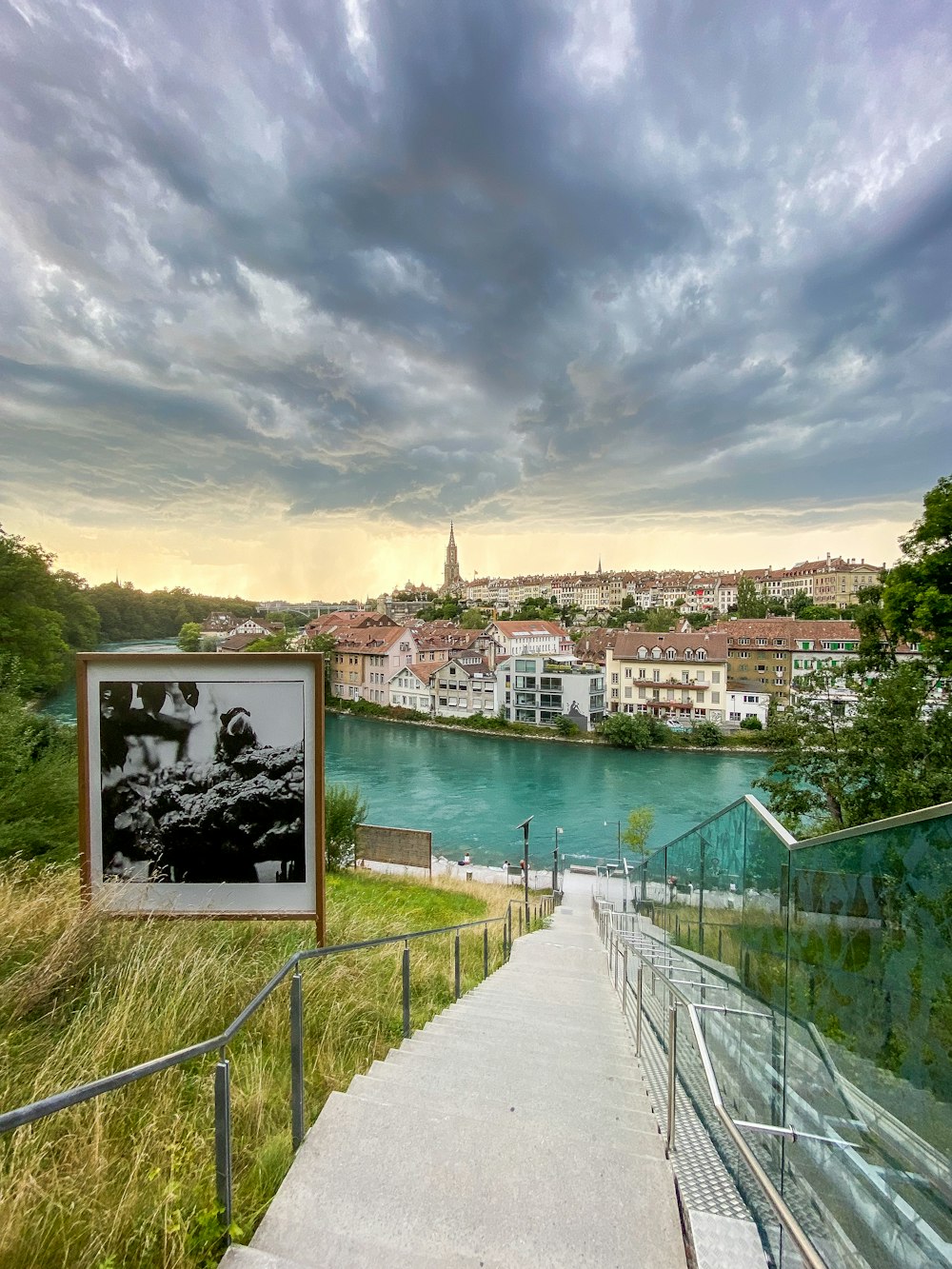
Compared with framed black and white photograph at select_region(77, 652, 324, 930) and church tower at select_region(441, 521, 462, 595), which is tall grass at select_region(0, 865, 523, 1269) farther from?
church tower at select_region(441, 521, 462, 595)

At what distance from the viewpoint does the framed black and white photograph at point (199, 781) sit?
4086 millimetres

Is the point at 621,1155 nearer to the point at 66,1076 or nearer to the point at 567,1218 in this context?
the point at 567,1218

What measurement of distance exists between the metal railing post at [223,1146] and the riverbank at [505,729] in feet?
110

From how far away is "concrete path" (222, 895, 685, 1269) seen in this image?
1645 mm

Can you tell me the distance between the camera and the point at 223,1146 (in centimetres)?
178

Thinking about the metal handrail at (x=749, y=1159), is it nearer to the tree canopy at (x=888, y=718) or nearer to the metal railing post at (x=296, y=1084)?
the metal railing post at (x=296, y=1084)

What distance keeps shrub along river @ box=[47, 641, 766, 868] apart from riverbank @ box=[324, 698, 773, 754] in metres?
0.61

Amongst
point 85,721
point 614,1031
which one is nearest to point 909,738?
point 614,1031

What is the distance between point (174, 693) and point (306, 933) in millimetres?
2240

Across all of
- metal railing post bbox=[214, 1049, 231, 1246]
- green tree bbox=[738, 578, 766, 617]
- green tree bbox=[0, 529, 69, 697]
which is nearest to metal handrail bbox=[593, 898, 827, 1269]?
metal railing post bbox=[214, 1049, 231, 1246]

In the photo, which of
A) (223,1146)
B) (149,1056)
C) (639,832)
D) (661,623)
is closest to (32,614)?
(149,1056)

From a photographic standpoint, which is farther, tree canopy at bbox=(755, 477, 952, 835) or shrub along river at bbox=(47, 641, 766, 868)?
shrub along river at bbox=(47, 641, 766, 868)

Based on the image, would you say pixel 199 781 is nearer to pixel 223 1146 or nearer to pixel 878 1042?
pixel 223 1146

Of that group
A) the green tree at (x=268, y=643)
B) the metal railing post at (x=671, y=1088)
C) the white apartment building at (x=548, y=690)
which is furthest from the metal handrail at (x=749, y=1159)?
the white apartment building at (x=548, y=690)
